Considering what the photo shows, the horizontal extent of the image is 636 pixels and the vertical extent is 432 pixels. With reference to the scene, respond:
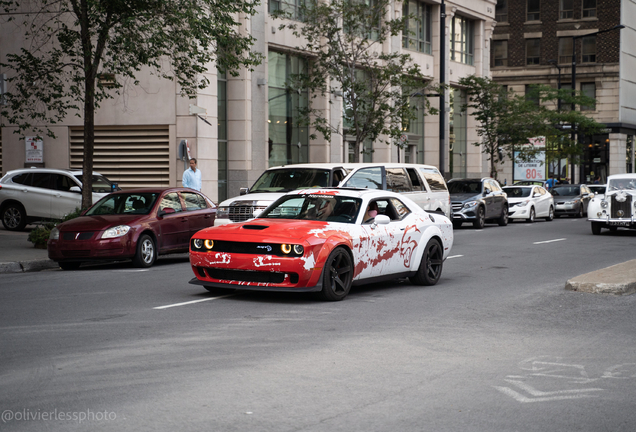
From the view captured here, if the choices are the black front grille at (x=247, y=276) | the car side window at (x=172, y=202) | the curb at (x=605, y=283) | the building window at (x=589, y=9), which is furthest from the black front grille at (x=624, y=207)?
the building window at (x=589, y=9)

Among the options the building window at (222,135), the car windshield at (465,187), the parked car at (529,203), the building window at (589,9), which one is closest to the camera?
the car windshield at (465,187)

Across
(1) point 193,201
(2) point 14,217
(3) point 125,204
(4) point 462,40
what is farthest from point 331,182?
(4) point 462,40

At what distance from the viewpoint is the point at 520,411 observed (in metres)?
5.39

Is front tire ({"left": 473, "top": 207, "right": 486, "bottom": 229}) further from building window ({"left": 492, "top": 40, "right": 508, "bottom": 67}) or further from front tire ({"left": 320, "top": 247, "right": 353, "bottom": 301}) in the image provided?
building window ({"left": 492, "top": 40, "right": 508, "bottom": 67})

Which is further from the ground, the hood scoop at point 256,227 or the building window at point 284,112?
the building window at point 284,112

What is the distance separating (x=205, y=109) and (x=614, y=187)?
13288 millimetres

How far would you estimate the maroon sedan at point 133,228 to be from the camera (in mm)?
14008

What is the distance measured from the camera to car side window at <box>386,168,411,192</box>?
61.2 feet

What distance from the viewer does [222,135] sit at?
100.0 ft

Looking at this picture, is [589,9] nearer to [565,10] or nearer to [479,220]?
[565,10]

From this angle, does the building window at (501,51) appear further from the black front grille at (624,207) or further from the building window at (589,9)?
the black front grille at (624,207)

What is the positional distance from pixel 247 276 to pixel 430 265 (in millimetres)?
3259

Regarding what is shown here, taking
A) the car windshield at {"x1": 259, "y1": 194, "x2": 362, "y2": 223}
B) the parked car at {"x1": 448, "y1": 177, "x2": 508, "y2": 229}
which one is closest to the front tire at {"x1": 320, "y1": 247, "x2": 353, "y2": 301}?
the car windshield at {"x1": 259, "y1": 194, "x2": 362, "y2": 223}

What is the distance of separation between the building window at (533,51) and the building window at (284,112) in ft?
130
